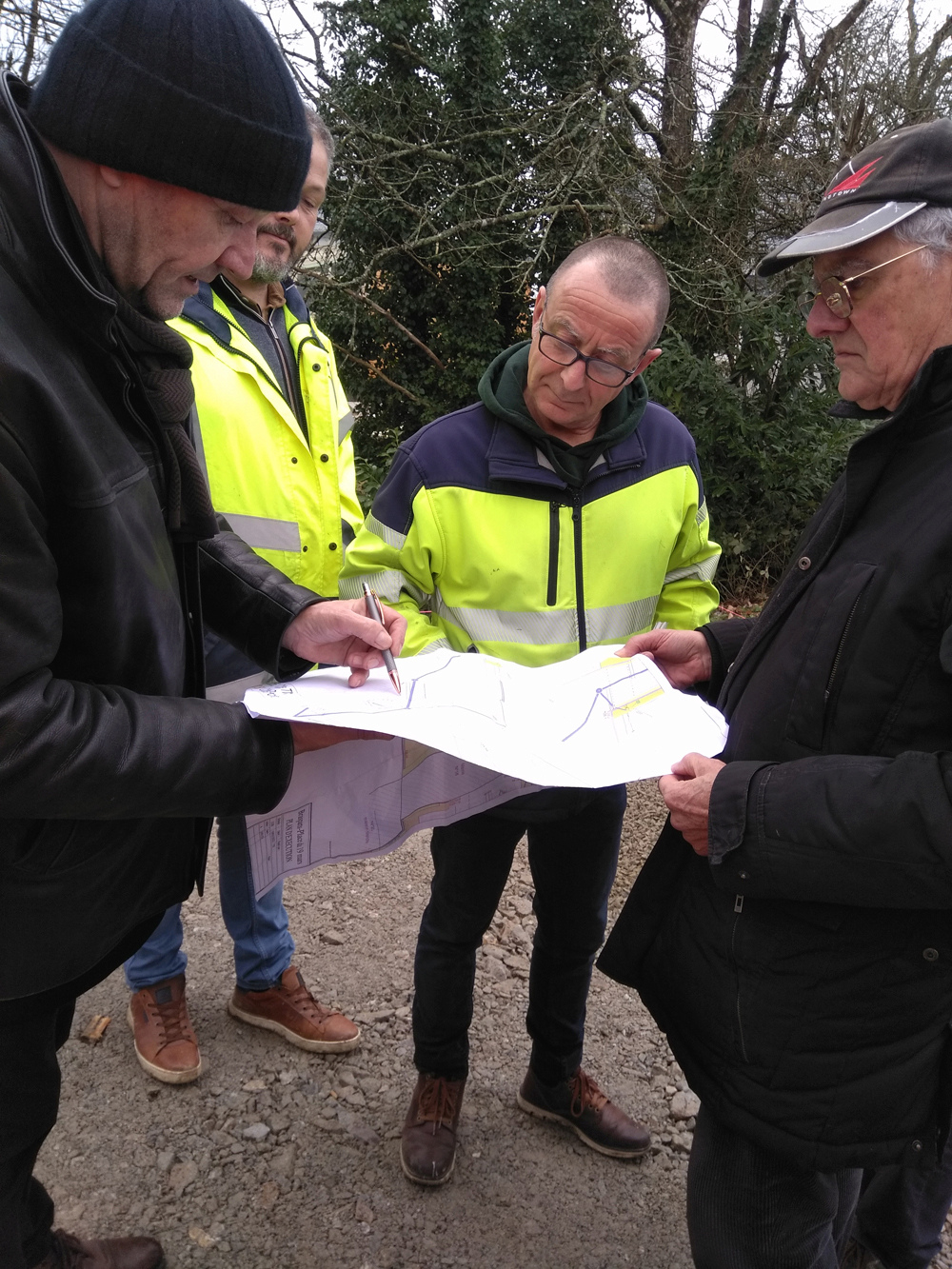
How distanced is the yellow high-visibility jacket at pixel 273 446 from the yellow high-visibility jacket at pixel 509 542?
523 mm

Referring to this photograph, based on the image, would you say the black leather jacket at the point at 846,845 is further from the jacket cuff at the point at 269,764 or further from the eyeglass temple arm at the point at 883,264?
the jacket cuff at the point at 269,764

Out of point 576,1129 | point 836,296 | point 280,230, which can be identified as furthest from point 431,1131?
point 280,230

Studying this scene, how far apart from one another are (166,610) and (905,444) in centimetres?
125

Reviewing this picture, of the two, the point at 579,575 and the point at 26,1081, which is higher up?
the point at 579,575

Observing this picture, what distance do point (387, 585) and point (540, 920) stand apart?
3.35ft

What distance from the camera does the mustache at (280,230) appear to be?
2.77 m

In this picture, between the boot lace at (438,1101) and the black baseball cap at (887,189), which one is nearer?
the black baseball cap at (887,189)

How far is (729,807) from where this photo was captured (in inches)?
59.9

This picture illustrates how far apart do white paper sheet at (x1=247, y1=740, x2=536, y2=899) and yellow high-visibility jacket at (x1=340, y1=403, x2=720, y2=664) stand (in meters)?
0.39

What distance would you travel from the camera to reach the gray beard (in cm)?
275

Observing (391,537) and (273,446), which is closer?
(391,537)

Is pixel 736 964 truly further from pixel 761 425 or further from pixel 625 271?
pixel 761 425

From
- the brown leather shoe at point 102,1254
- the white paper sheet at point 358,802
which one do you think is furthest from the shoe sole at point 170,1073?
the white paper sheet at point 358,802

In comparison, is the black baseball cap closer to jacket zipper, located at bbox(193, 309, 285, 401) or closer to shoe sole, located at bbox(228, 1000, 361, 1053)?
jacket zipper, located at bbox(193, 309, 285, 401)
